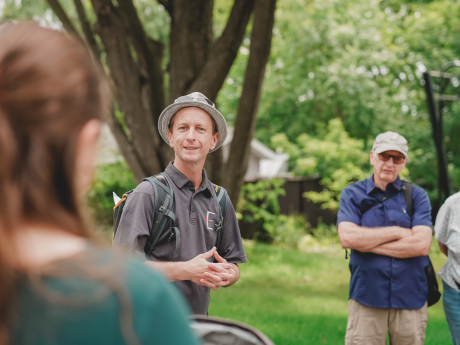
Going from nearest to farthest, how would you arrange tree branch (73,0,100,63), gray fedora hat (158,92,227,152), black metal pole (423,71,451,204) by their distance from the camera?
1. gray fedora hat (158,92,227,152)
2. tree branch (73,0,100,63)
3. black metal pole (423,71,451,204)

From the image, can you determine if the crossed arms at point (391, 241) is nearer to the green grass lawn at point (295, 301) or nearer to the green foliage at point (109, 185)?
the green grass lawn at point (295, 301)

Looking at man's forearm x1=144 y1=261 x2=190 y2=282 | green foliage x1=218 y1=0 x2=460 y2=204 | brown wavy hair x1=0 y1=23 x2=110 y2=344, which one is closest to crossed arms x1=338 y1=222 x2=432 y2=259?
man's forearm x1=144 y1=261 x2=190 y2=282

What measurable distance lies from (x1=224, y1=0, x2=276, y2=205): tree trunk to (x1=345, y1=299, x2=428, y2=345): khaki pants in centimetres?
276

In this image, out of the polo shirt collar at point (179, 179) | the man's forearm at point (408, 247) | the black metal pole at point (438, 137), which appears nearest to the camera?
the polo shirt collar at point (179, 179)

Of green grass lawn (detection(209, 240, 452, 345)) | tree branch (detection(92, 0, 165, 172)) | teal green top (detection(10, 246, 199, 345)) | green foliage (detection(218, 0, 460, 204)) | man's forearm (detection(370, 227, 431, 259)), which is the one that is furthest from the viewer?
green foliage (detection(218, 0, 460, 204))

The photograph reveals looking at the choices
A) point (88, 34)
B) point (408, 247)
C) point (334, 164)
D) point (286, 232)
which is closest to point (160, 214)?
point (408, 247)

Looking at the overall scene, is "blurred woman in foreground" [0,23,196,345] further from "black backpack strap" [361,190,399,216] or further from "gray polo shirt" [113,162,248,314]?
"black backpack strap" [361,190,399,216]

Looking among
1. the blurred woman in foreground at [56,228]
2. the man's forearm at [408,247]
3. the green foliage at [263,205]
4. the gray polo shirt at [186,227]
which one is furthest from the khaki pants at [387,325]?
the green foliage at [263,205]

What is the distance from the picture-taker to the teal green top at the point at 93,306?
0.80 m

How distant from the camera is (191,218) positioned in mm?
2553

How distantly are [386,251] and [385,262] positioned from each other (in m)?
0.13

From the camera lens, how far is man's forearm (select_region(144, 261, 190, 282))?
2.34 m

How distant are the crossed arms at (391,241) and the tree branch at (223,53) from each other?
9.13 feet

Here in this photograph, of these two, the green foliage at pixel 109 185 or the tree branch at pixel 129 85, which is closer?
the tree branch at pixel 129 85
